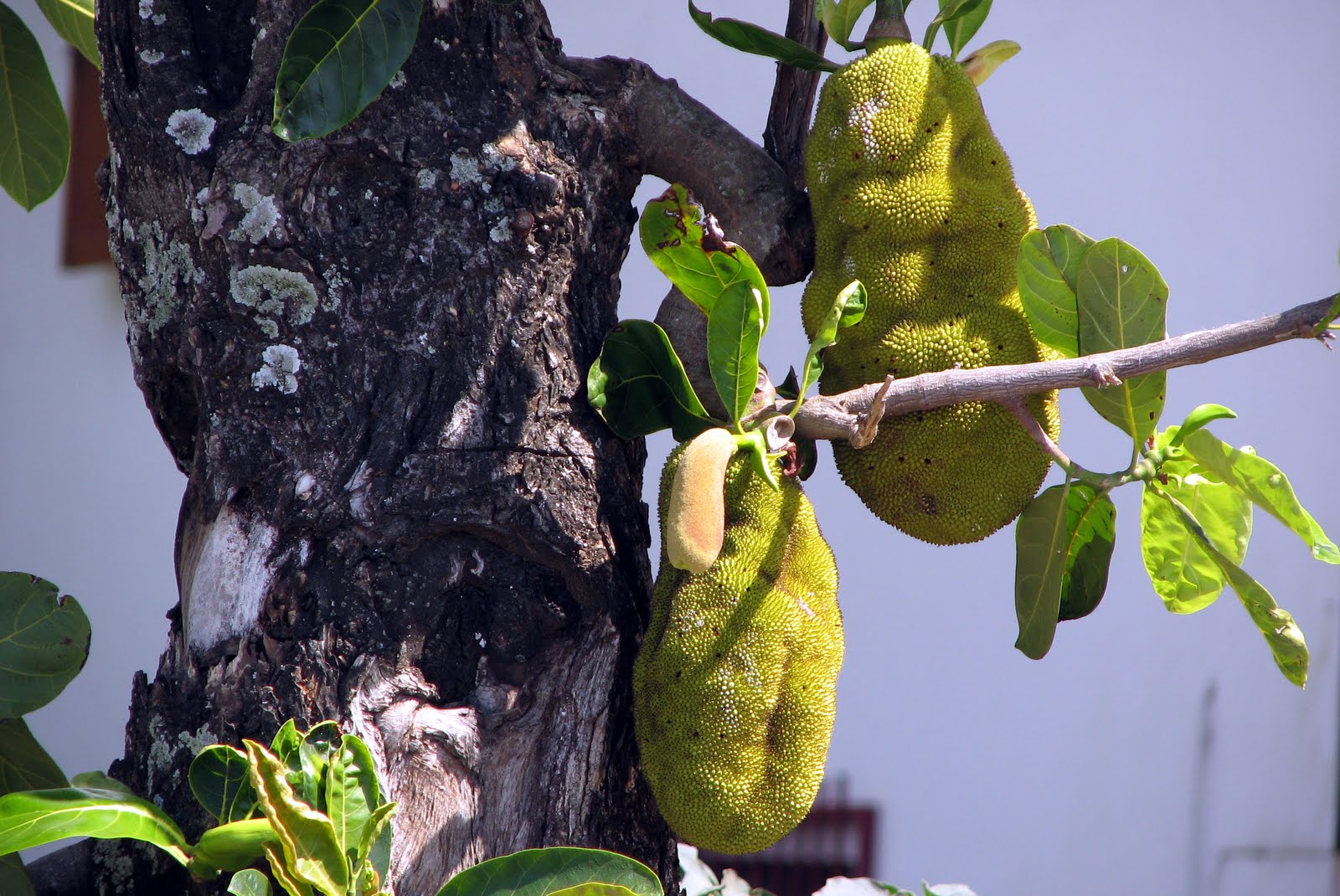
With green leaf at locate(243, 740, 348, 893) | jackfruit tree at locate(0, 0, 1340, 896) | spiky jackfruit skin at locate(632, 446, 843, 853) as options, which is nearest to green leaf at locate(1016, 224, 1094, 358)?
jackfruit tree at locate(0, 0, 1340, 896)

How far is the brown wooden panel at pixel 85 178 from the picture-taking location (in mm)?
2201

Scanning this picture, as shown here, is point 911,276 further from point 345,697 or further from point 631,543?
point 345,697

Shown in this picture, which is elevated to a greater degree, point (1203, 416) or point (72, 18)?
point (72, 18)

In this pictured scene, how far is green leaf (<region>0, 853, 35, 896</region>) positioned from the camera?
717mm

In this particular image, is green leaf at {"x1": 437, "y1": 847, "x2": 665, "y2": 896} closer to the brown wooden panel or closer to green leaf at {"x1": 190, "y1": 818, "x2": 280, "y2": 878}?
green leaf at {"x1": 190, "y1": 818, "x2": 280, "y2": 878}

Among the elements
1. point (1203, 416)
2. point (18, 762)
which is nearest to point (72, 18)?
point (18, 762)

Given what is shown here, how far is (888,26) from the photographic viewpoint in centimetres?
84

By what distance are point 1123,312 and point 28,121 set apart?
87 centimetres

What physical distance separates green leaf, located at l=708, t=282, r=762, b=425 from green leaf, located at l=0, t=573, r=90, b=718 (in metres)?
0.46

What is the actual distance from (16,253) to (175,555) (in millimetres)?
1924

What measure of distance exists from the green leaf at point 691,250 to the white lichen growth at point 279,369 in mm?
231

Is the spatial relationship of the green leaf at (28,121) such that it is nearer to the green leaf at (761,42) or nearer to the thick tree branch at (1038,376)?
the green leaf at (761,42)

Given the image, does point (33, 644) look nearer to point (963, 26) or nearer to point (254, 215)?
point (254, 215)

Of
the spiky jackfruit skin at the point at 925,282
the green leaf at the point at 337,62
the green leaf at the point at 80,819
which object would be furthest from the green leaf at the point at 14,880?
the spiky jackfruit skin at the point at 925,282
